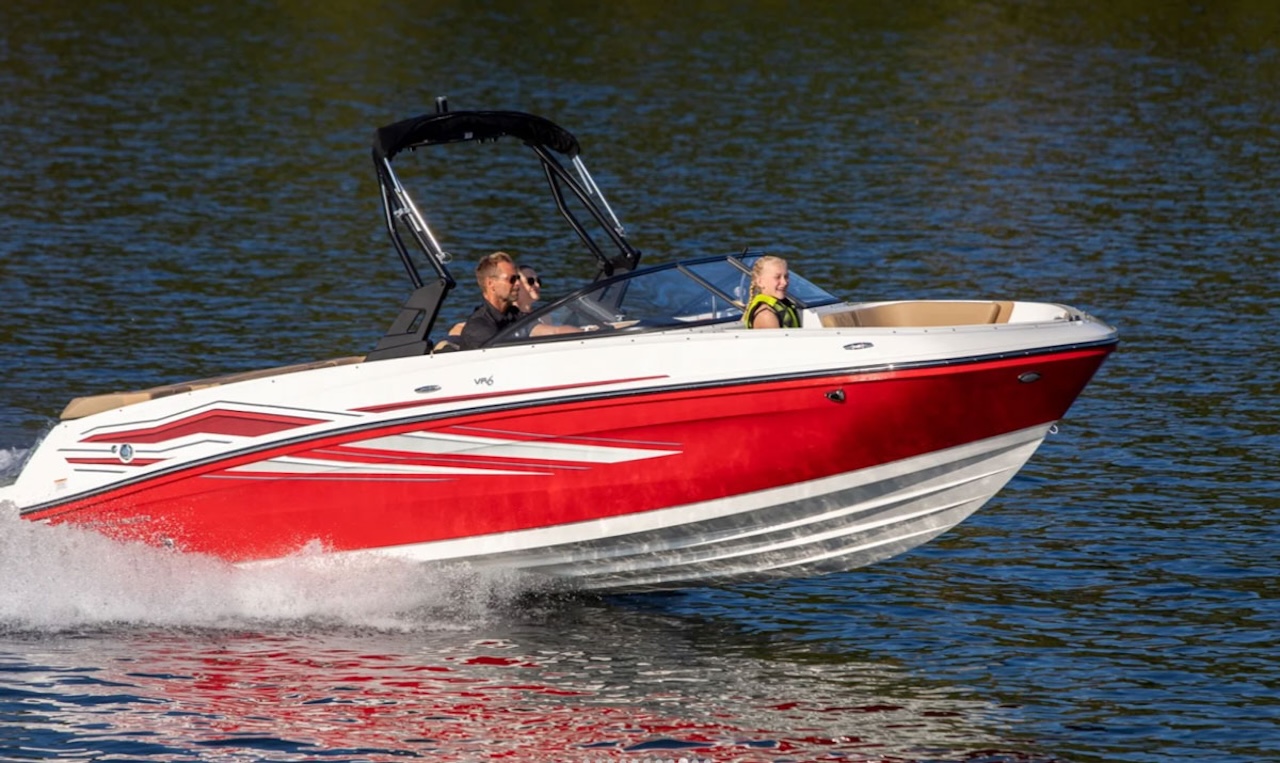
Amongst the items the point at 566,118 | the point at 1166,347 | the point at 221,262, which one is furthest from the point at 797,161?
the point at 1166,347

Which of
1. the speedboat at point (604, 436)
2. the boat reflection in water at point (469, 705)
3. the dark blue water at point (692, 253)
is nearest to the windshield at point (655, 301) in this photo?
the speedboat at point (604, 436)

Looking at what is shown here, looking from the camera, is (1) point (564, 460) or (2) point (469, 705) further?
(1) point (564, 460)

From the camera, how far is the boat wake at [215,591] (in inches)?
456

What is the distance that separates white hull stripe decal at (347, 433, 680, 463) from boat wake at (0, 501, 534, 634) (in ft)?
2.67

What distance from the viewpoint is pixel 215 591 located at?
38.6ft

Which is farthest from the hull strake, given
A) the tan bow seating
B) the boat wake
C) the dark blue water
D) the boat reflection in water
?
the tan bow seating

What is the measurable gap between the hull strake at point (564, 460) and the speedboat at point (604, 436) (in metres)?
0.01

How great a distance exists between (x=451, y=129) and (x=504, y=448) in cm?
195

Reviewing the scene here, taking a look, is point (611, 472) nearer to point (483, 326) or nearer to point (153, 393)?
point (483, 326)

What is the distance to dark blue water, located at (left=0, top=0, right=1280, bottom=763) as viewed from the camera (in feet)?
34.1

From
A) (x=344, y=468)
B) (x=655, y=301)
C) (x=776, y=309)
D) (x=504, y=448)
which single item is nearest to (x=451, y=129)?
(x=655, y=301)

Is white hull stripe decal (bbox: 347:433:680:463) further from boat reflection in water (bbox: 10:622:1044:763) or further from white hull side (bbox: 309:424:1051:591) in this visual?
boat reflection in water (bbox: 10:622:1044:763)

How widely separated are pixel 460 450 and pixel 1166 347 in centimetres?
1047

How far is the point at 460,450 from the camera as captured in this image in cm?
1098
